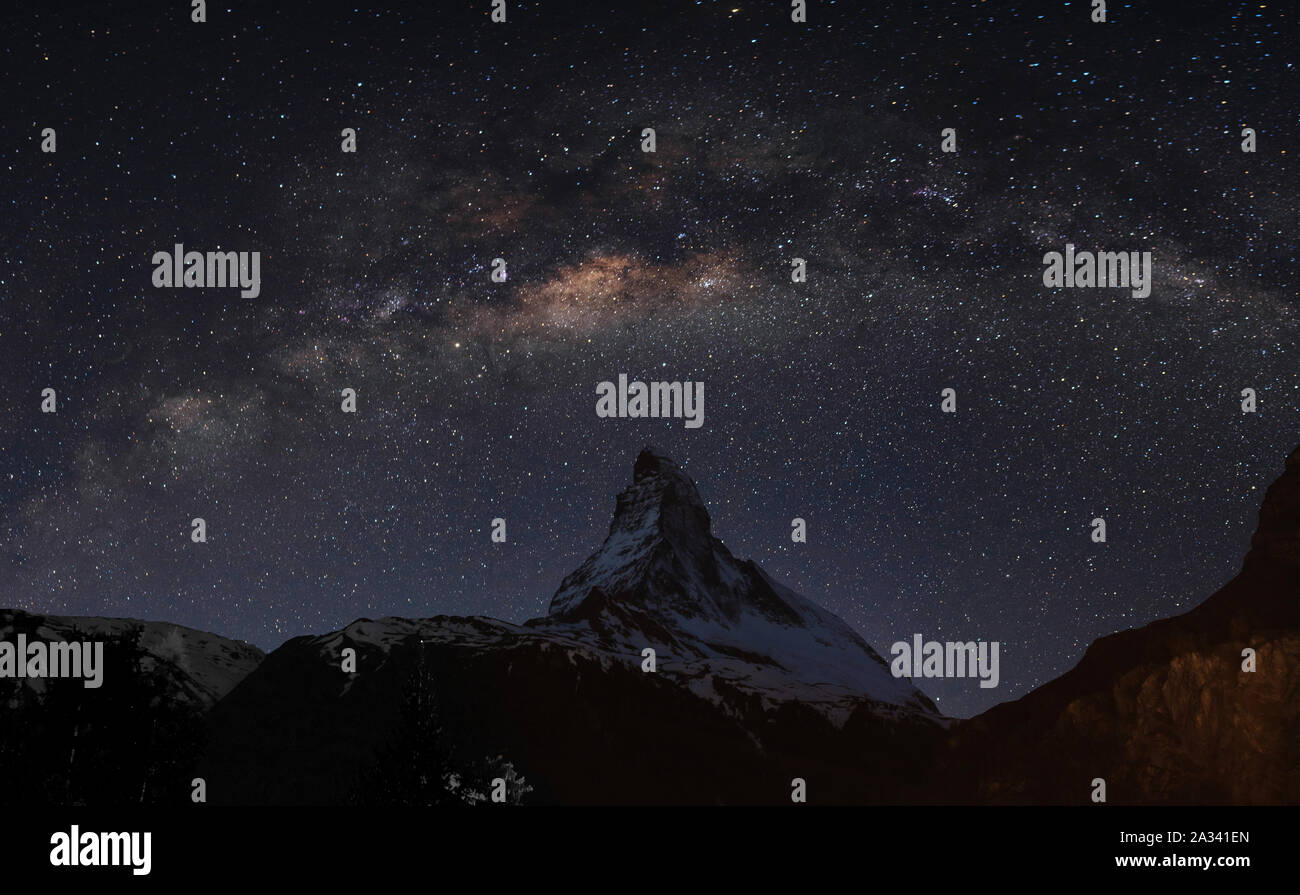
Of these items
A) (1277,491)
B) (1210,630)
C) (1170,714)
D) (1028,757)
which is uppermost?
(1277,491)

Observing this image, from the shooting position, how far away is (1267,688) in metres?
124

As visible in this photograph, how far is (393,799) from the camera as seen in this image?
127 feet

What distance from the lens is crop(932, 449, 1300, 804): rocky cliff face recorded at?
123m

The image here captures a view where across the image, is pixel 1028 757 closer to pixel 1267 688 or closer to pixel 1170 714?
pixel 1170 714

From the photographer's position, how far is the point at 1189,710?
467ft

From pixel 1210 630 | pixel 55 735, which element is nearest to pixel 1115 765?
pixel 1210 630

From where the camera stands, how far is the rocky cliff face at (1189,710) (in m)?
123
